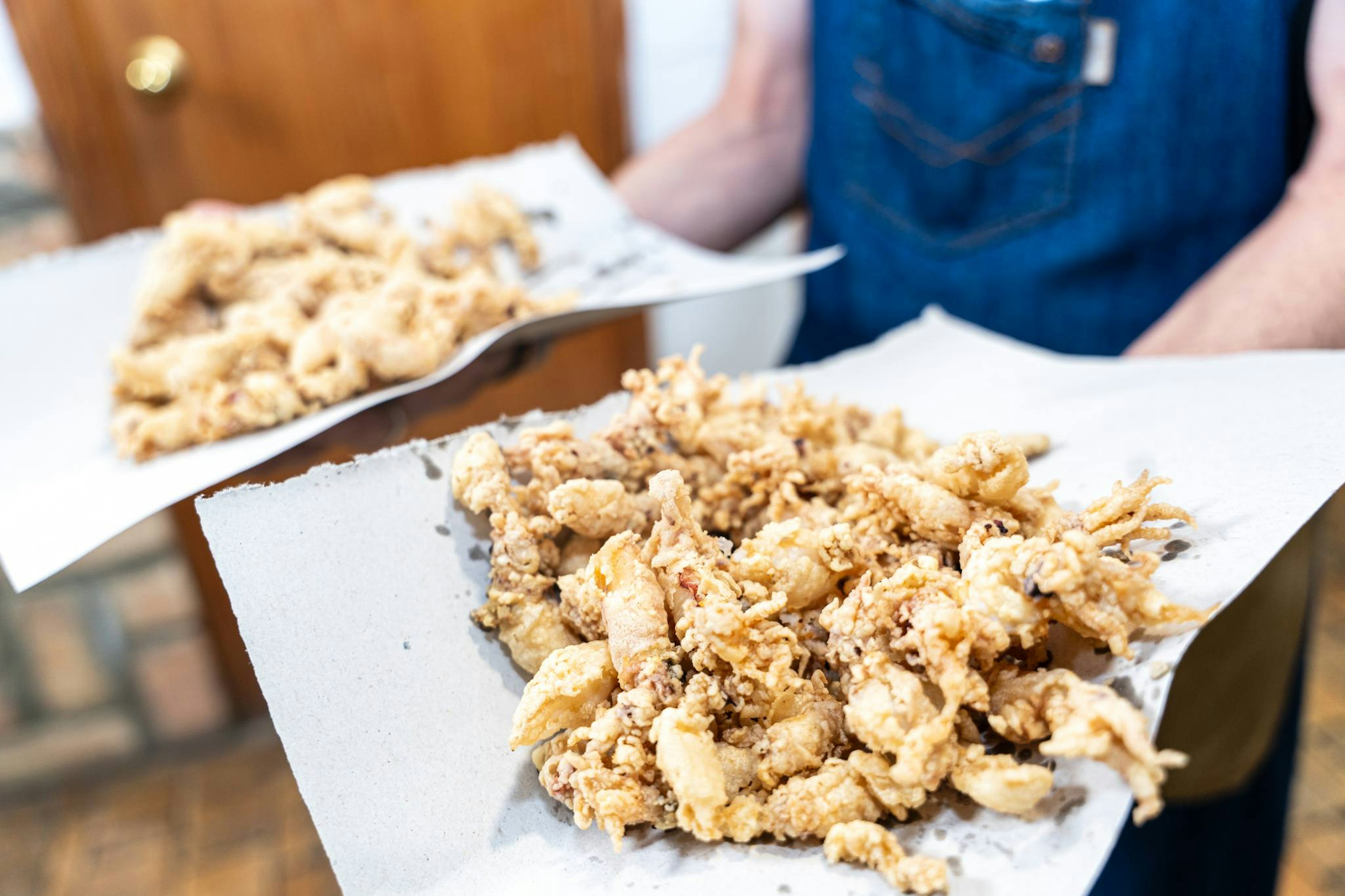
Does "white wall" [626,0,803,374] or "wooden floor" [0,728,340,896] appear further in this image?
"white wall" [626,0,803,374]

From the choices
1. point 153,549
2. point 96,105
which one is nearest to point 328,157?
point 96,105

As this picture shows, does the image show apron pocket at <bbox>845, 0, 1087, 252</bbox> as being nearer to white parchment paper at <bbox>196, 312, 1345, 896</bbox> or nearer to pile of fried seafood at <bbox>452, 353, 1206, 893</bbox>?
white parchment paper at <bbox>196, 312, 1345, 896</bbox>

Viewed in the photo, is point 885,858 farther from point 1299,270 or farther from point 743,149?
point 743,149

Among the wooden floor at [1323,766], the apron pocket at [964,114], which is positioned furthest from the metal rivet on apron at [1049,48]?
the wooden floor at [1323,766]

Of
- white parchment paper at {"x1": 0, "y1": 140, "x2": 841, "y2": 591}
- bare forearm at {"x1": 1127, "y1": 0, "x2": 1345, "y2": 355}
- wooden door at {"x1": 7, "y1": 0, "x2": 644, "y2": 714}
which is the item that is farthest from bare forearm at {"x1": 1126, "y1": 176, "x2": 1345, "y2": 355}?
wooden door at {"x1": 7, "y1": 0, "x2": 644, "y2": 714}

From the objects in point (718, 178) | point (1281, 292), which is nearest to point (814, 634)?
point (1281, 292)

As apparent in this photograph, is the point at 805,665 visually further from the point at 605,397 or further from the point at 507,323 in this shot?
the point at 507,323

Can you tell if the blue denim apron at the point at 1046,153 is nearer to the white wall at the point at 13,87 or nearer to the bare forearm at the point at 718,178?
the bare forearm at the point at 718,178
